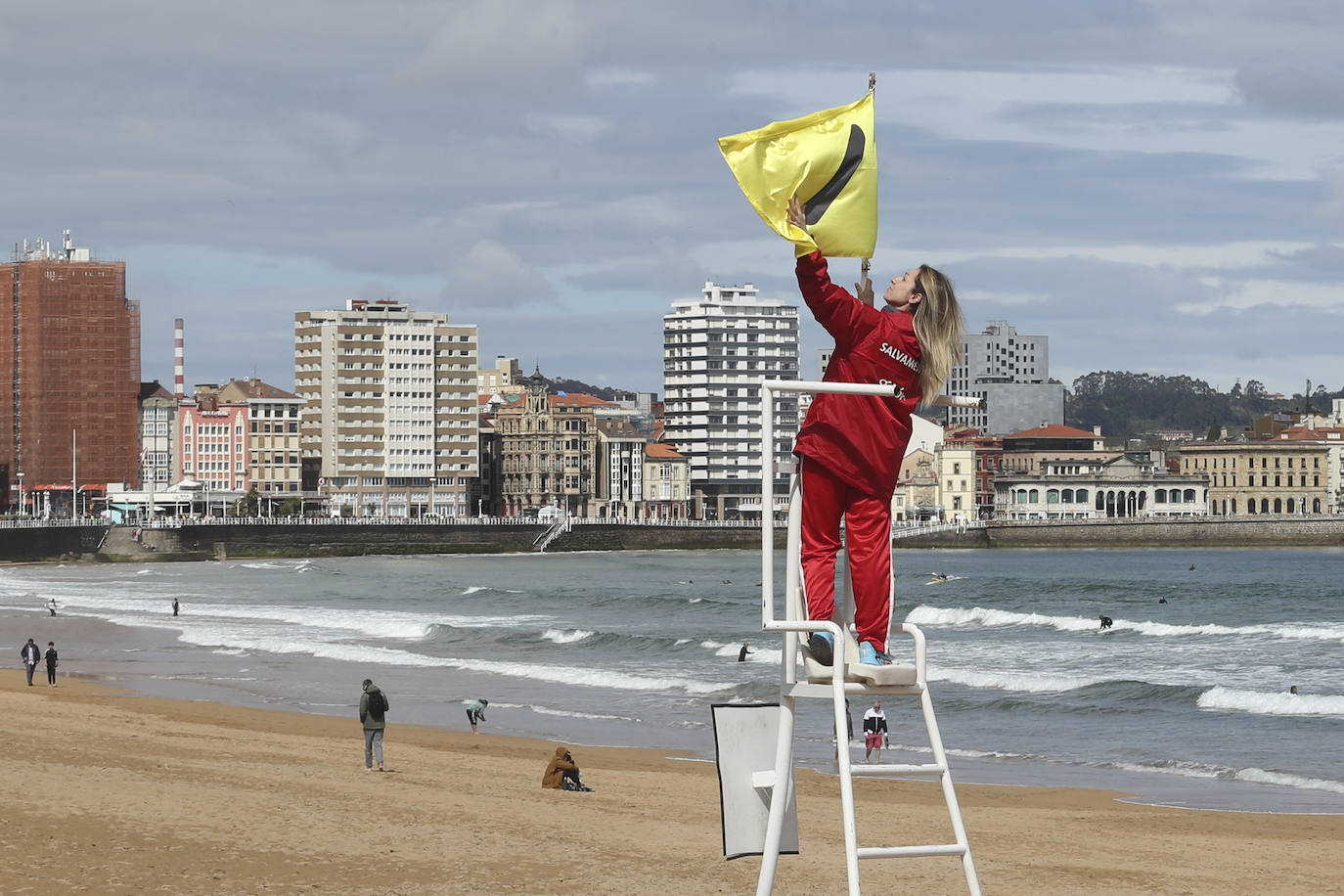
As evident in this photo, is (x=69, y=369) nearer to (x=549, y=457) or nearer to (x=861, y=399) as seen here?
(x=549, y=457)

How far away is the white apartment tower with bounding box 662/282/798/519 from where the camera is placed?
162125 millimetres

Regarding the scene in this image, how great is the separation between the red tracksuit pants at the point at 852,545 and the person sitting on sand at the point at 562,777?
43.4 feet

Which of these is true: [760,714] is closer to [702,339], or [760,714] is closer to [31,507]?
[31,507]

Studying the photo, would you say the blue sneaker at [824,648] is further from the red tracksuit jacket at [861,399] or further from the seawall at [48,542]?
the seawall at [48,542]

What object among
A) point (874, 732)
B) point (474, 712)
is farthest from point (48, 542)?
point (874, 732)

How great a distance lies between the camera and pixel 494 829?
1419 centimetres

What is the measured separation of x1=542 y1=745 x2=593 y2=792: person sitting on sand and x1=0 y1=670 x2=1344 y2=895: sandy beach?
11.6 inches

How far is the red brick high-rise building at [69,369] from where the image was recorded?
127 m

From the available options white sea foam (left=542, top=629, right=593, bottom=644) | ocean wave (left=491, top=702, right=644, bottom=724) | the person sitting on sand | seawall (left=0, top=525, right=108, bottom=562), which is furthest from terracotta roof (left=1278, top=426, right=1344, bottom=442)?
the person sitting on sand

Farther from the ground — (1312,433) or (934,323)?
(1312,433)

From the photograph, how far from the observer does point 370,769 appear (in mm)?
18891

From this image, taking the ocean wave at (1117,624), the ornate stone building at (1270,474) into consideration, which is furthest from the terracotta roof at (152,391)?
the ocean wave at (1117,624)

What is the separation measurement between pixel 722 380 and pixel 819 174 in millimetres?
159637

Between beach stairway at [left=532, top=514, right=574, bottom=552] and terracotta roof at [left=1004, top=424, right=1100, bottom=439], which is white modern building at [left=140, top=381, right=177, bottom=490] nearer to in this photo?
beach stairway at [left=532, top=514, right=574, bottom=552]
